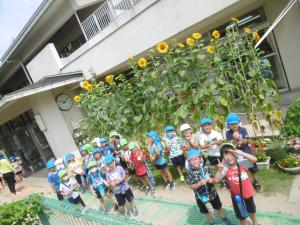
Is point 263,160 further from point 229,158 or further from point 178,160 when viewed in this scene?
point 229,158

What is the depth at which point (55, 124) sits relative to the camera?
45.0 feet

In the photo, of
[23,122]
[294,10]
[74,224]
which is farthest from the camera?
[23,122]

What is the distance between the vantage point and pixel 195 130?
24.1ft

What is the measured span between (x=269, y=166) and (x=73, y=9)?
30.5 feet

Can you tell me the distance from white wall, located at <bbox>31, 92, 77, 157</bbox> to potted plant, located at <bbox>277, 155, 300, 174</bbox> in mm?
9668

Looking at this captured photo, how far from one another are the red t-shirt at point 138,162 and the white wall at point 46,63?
8.32 m

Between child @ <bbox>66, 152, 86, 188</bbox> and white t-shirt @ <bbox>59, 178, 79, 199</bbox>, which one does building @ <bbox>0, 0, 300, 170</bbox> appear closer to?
child @ <bbox>66, 152, 86, 188</bbox>

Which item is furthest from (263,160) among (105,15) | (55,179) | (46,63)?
(46,63)

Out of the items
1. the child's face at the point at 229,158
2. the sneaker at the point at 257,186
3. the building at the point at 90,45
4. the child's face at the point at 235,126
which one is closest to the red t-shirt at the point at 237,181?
the child's face at the point at 229,158

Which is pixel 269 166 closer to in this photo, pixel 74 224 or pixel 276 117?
pixel 276 117

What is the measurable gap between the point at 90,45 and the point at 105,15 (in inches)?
52.2

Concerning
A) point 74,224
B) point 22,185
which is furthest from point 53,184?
point 22,185

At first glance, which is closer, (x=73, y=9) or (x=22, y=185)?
(x=73, y=9)

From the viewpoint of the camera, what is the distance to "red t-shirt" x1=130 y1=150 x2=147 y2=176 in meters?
6.81
